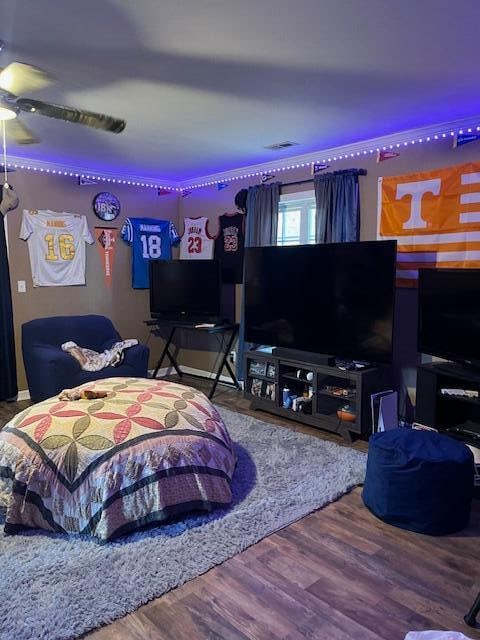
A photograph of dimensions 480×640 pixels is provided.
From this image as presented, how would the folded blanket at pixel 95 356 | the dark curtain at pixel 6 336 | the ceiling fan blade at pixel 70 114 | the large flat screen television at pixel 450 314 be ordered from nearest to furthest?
the ceiling fan blade at pixel 70 114
the large flat screen television at pixel 450 314
the folded blanket at pixel 95 356
the dark curtain at pixel 6 336

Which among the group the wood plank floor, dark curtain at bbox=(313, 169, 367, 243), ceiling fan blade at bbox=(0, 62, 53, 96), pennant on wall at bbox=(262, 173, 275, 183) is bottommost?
the wood plank floor

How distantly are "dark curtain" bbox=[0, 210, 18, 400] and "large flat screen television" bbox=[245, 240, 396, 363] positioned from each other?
2.33m

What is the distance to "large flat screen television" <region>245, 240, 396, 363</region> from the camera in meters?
3.62

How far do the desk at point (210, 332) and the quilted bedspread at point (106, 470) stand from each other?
221 cm

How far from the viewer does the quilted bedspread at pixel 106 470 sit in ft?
7.77

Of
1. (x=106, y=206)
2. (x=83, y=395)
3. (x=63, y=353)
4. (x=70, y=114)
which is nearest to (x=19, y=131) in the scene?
(x=70, y=114)

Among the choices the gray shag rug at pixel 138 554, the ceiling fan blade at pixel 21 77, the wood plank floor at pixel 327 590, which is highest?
the ceiling fan blade at pixel 21 77

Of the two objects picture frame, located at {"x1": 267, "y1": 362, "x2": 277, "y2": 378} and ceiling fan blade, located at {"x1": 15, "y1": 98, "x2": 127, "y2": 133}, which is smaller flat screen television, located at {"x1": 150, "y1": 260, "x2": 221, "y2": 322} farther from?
ceiling fan blade, located at {"x1": 15, "y1": 98, "x2": 127, "y2": 133}

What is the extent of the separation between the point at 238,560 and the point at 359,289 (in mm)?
2257

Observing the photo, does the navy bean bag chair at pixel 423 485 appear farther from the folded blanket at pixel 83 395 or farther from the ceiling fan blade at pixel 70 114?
the ceiling fan blade at pixel 70 114

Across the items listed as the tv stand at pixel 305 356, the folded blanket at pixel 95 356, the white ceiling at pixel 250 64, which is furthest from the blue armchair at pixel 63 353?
the white ceiling at pixel 250 64

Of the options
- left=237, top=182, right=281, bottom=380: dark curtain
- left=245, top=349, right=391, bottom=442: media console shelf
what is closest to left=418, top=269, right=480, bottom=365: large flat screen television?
left=245, top=349, right=391, bottom=442: media console shelf

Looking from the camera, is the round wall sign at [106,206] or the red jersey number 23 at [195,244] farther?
the red jersey number 23 at [195,244]

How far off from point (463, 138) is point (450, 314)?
51.7 inches
